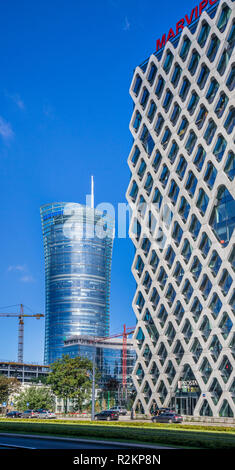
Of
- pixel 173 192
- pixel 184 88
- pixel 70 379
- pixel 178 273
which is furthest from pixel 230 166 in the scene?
pixel 70 379

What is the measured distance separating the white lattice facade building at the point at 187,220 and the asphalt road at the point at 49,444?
42.7m

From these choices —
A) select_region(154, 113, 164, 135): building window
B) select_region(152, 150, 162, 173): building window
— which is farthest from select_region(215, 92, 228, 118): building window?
select_region(152, 150, 162, 173): building window

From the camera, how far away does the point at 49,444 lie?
2850 cm

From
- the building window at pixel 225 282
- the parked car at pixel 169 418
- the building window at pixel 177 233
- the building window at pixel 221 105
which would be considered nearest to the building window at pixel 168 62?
the building window at pixel 221 105

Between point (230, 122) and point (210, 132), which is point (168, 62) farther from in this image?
point (230, 122)

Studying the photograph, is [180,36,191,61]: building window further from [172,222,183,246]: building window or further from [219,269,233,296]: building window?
[219,269,233,296]: building window

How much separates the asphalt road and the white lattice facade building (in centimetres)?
4274

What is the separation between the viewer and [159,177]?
297 ft

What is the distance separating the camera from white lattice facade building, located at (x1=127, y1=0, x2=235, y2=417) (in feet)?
242

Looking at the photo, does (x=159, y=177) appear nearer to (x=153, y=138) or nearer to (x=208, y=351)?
(x=153, y=138)

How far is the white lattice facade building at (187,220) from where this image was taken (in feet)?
242
